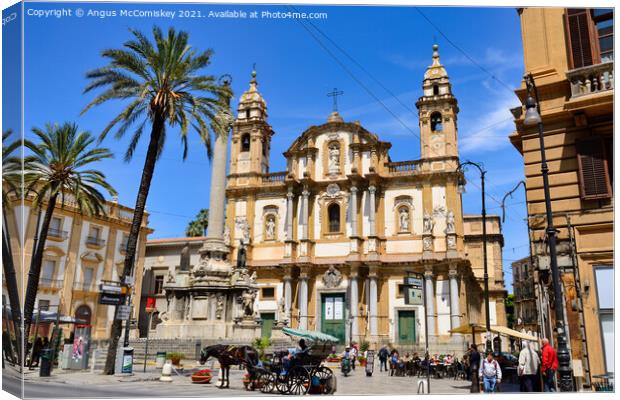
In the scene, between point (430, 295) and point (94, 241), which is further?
point (94, 241)

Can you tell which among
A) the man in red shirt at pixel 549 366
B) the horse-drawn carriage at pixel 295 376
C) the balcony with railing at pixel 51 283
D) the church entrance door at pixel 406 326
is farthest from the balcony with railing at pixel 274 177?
the man in red shirt at pixel 549 366

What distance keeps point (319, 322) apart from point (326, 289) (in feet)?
7.17

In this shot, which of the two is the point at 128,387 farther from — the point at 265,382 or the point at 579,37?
the point at 579,37

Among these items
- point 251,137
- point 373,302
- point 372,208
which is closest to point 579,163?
point 373,302

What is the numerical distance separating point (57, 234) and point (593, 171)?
101 feet

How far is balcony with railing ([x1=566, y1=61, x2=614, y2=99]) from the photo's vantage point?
1216 cm

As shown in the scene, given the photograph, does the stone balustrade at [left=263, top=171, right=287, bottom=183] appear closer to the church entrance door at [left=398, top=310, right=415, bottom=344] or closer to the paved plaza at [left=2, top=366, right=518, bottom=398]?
the church entrance door at [left=398, top=310, right=415, bottom=344]

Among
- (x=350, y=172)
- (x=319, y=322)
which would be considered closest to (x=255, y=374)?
(x=319, y=322)

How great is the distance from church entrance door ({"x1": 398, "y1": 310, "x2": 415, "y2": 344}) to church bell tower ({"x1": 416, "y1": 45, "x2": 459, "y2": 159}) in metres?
10.3

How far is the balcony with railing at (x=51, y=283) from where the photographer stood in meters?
33.3

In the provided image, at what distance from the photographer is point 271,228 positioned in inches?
1564

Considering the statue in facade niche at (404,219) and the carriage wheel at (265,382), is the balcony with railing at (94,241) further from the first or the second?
the carriage wheel at (265,382)

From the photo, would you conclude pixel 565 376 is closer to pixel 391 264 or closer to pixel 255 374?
pixel 255 374

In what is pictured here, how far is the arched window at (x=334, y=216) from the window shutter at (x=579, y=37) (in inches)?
1033
